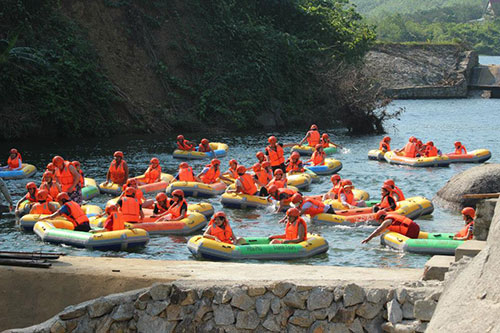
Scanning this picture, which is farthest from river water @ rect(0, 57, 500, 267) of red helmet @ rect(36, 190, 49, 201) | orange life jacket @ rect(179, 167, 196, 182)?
red helmet @ rect(36, 190, 49, 201)

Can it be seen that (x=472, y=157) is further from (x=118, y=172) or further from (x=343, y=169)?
(x=118, y=172)

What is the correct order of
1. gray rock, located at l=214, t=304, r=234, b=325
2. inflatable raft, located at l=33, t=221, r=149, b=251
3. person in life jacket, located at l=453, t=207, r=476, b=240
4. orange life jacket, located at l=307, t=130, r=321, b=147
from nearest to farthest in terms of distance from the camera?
gray rock, located at l=214, t=304, r=234, b=325 < person in life jacket, located at l=453, t=207, r=476, b=240 < inflatable raft, located at l=33, t=221, r=149, b=251 < orange life jacket, located at l=307, t=130, r=321, b=147

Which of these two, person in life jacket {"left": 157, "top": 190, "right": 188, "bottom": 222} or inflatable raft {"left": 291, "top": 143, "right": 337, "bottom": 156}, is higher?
person in life jacket {"left": 157, "top": 190, "right": 188, "bottom": 222}

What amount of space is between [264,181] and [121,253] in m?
7.40

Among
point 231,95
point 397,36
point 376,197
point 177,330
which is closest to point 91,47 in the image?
point 231,95

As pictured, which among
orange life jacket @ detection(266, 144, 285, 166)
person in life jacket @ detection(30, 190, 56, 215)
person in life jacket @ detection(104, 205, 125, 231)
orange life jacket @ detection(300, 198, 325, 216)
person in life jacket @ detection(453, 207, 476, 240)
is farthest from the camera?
orange life jacket @ detection(266, 144, 285, 166)

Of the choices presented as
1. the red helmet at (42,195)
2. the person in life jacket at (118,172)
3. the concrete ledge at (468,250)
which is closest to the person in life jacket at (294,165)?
the person in life jacket at (118,172)

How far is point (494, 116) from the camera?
4950 cm

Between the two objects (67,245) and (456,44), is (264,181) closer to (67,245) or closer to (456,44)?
(67,245)

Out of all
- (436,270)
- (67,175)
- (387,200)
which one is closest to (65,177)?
(67,175)

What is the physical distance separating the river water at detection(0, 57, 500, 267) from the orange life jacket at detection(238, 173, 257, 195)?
0.59m

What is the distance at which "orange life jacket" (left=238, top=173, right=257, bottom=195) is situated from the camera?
2139cm

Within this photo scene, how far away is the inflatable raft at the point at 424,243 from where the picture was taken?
15.7 meters

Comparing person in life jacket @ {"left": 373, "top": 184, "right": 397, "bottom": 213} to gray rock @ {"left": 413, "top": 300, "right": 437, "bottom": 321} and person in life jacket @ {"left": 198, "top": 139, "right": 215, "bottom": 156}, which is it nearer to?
gray rock @ {"left": 413, "top": 300, "right": 437, "bottom": 321}
